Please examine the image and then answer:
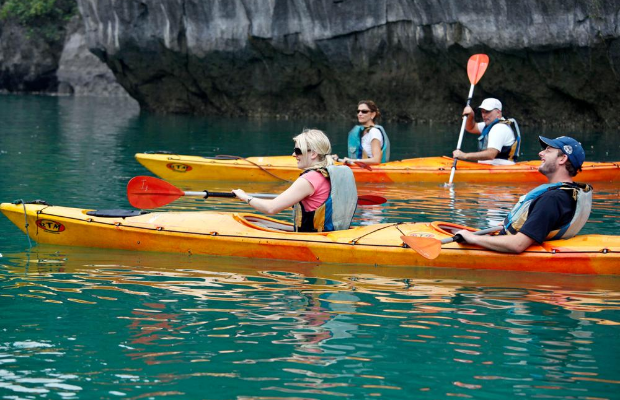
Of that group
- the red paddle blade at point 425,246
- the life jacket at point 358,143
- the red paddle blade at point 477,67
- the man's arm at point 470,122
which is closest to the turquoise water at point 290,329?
the red paddle blade at point 425,246

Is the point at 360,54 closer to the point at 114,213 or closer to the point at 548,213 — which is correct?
the point at 114,213

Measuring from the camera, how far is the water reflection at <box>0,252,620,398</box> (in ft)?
13.2

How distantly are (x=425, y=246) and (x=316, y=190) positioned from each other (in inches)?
33.0

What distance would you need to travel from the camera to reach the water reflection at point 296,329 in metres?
4.02

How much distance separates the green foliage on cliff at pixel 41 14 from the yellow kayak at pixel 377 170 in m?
24.8

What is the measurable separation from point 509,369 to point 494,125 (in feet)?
20.9

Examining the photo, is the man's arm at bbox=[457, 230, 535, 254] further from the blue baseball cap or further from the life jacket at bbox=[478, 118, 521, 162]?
the life jacket at bbox=[478, 118, 521, 162]

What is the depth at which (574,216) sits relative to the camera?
5758 mm

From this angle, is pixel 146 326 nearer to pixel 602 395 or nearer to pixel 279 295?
pixel 279 295

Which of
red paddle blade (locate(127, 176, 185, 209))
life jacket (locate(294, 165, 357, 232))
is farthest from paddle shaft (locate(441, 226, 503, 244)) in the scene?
red paddle blade (locate(127, 176, 185, 209))

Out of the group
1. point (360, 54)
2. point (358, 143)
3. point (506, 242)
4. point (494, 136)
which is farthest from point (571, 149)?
point (360, 54)

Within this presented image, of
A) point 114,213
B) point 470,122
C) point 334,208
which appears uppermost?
point 470,122

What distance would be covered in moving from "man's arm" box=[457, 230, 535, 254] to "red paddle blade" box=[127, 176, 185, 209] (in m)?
2.48

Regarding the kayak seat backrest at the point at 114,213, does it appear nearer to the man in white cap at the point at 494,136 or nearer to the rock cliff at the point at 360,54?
the man in white cap at the point at 494,136
